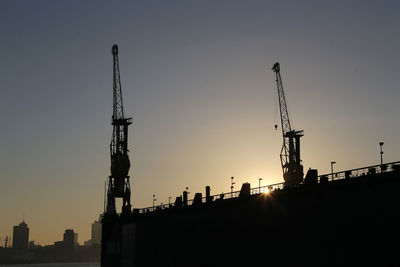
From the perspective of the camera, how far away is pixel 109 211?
414ft

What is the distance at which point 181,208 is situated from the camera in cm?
8538

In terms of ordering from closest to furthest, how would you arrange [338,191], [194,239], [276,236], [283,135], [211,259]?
[338,191], [276,236], [211,259], [194,239], [283,135]

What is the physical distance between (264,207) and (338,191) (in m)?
12.9

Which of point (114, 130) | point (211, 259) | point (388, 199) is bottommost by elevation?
point (211, 259)

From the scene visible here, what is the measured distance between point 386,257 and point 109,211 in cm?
8730

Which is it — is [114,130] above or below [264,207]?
above

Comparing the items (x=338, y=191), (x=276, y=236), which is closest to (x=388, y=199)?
(x=338, y=191)

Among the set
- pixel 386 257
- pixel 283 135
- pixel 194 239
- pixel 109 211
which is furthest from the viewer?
pixel 283 135

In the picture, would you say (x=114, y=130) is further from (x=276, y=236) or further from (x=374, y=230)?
(x=374, y=230)

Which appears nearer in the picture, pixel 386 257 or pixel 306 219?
pixel 386 257

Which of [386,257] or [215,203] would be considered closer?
[386,257]

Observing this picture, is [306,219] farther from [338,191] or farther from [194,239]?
[194,239]

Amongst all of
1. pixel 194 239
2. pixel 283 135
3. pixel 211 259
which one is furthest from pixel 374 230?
pixel 283 135

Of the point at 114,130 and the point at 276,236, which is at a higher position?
the point at 114,130
